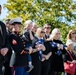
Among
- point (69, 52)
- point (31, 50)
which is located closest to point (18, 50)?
point (31, 50)

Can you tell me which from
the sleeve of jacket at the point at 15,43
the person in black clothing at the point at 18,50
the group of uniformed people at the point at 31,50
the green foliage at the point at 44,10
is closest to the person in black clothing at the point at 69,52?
the group of uniformed people at the point at 31,50

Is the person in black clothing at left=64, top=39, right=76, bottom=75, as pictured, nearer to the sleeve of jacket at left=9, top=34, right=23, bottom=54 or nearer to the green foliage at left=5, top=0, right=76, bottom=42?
the sleeve of jacket at left=9, top=34, right=23, bottom=54

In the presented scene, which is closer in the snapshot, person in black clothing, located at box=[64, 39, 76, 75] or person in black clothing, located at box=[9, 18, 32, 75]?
person in black clothing, located at box=[9, 18, 32, 75]

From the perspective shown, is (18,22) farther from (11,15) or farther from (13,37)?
(11,15)

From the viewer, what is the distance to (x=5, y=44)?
5.99m

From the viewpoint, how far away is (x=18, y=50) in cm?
654

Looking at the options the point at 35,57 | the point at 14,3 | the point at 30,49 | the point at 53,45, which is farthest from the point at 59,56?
the point at 14,3

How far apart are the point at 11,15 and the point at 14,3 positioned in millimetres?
1898

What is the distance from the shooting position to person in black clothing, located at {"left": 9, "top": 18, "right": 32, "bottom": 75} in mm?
6508

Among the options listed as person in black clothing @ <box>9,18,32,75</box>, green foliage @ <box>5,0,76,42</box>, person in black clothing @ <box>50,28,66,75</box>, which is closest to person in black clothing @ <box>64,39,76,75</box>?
person in black clothing @ <box>50,28,66,75</box>

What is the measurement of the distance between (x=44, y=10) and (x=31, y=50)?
917 inches

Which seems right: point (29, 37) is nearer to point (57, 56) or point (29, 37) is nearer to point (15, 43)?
point (15, 43)

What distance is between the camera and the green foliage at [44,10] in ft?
95.0

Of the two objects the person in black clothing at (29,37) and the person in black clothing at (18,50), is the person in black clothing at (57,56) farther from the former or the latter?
the person in black clothing at (18,50)
